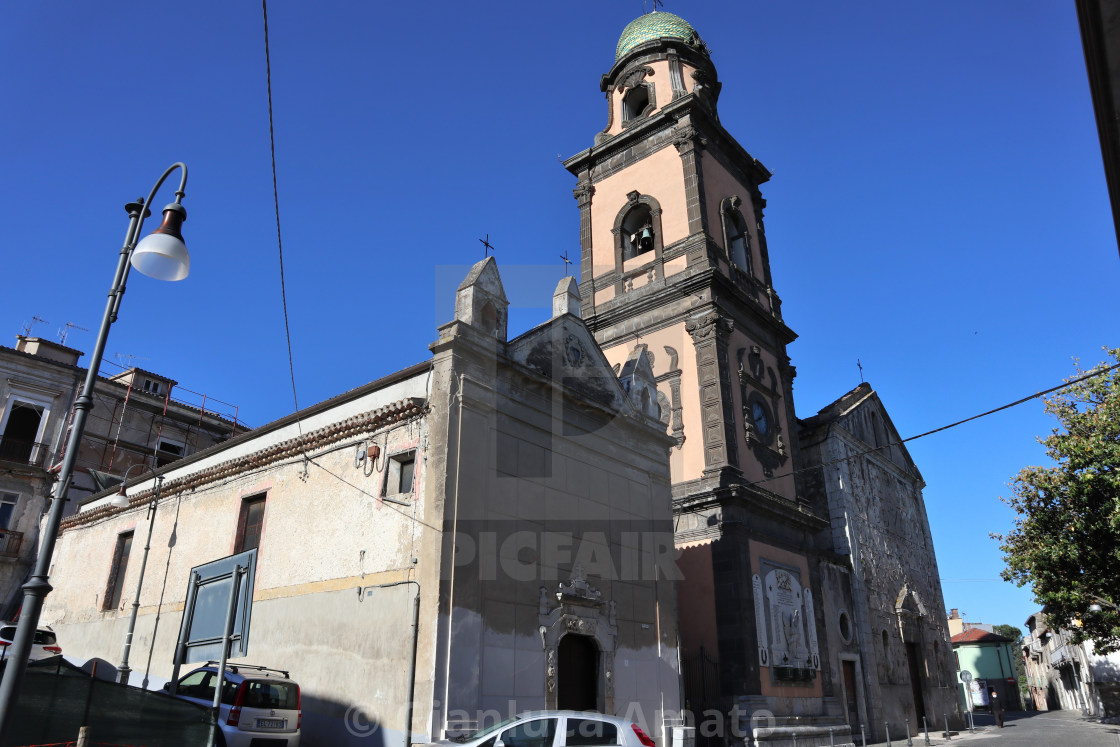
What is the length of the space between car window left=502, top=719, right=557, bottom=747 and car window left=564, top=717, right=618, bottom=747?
228 millimetres

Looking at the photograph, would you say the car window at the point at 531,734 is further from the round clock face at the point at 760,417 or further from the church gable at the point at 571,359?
the round clock face at the point at 760,417

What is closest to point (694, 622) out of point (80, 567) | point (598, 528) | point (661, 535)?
point (661, 535)

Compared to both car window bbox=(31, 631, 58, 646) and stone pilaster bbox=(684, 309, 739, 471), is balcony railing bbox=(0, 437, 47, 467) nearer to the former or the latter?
car window bbox=(31, 631, 58, 646)

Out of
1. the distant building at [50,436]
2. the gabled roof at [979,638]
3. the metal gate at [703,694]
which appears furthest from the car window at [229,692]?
the gabled roof at [979,638]

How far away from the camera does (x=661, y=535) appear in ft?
53.8

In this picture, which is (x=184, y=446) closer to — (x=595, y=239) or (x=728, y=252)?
(x=595, y=239)

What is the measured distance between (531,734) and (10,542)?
23896 mm

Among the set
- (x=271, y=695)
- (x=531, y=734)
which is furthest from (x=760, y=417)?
(x=271, y=695)

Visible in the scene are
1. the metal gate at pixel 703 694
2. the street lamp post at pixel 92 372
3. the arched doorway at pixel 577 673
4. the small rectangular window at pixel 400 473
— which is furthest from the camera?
the metal gate at pixel 703 694

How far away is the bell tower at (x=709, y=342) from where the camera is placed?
66.1 feet

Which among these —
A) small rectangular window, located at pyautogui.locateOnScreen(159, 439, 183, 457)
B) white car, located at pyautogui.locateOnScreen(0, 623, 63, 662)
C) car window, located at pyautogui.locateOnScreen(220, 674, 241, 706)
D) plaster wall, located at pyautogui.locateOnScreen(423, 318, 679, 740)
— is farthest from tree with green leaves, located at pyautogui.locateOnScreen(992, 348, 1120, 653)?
small rectangular window, located at pyautogui.locateOnScreen(159, 439, 183, 457)

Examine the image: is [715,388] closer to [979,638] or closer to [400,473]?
[400,473]

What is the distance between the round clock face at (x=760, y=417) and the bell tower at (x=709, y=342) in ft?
0.42

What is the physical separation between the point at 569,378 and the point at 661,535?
166 inches
